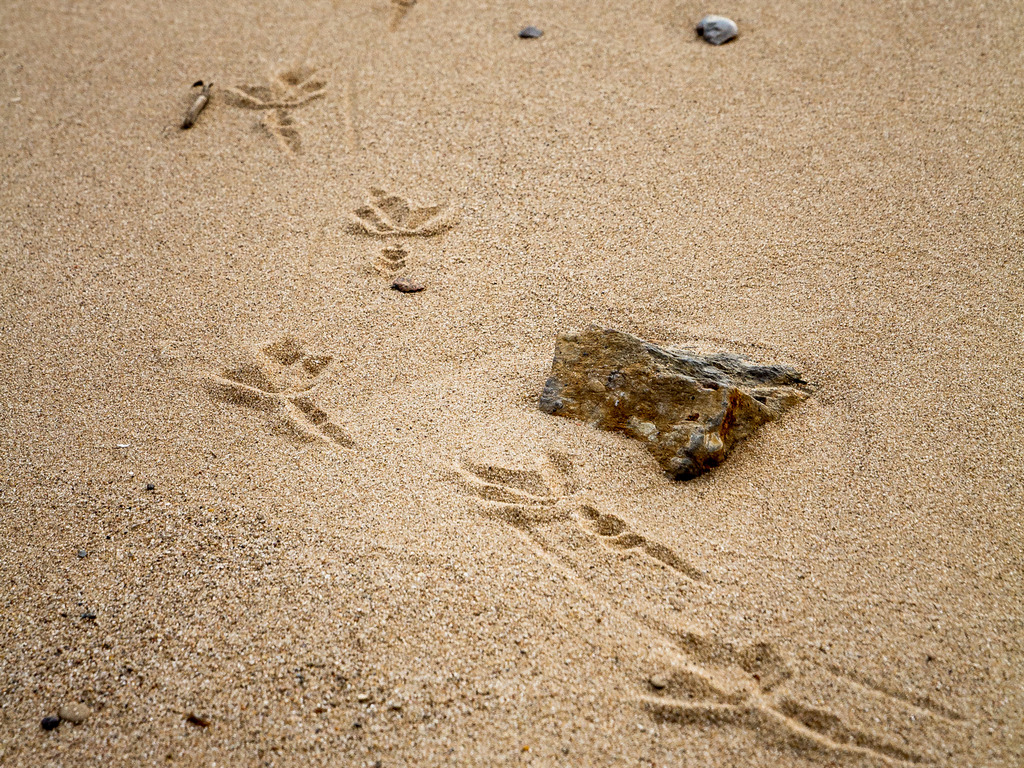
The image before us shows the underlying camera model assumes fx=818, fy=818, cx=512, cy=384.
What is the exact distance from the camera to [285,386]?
7.79 feet

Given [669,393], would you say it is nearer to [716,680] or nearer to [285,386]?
[716,680]

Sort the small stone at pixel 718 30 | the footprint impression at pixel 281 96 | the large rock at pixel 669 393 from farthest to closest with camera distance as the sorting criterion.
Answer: the small stone at pixel 718 30 < the footprint impression at pixel 281 96 < the large rock at pixel 669 393

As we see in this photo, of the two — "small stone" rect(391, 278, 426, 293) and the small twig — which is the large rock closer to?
"small stone" rect(391, 278, 426, 293)

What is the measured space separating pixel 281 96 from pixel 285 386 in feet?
5.82

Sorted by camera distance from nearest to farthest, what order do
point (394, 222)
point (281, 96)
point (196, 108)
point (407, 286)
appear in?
point (407, 286) < point (394, 222) < point (196, 108) < point (281, 96)

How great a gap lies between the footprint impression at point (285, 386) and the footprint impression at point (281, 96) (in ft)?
4.32

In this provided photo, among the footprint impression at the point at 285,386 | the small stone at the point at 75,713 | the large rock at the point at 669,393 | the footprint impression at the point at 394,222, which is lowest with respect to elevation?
the small stone at the point at 75,713

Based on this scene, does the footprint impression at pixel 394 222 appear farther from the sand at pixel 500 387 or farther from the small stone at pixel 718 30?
the small stone at pixel 718 30

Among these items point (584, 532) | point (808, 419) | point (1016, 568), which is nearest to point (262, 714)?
point (584, 532)

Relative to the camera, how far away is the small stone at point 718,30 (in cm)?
360

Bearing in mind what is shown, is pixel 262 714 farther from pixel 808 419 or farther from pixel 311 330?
pixel 808 419

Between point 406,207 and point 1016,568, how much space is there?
2.19 meters

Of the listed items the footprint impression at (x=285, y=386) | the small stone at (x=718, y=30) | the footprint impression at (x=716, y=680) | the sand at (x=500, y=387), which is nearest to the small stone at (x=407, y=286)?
the sand at (x=500, y=387)

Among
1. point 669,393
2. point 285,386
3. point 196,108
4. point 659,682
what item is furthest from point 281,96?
point 659,682
